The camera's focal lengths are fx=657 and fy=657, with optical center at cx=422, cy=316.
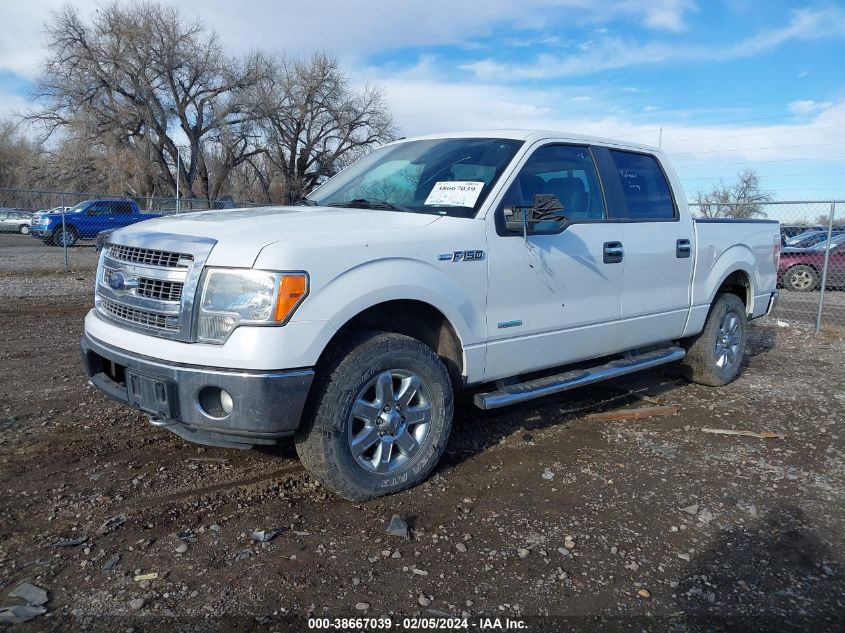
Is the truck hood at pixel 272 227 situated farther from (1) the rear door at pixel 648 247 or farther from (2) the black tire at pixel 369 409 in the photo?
(1) the rear door at pixel 648 247

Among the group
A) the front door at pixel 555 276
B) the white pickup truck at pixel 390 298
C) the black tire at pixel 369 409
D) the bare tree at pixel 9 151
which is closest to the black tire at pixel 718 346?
the white pickup truck at pixel 390 298

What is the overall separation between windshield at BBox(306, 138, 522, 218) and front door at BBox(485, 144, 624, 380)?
7.1 inches

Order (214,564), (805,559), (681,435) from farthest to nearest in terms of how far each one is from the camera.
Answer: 1. (681,435)
2. (805,559)
3. (214,564)

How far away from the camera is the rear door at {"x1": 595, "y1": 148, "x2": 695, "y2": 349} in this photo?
482 cm

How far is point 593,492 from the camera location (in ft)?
12.3

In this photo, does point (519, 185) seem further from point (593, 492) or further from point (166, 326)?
point (166, 326)

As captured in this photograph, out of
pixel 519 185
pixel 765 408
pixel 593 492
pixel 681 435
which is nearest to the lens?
pixel 593 492

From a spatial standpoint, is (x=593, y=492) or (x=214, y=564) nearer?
(x=214, y=564)

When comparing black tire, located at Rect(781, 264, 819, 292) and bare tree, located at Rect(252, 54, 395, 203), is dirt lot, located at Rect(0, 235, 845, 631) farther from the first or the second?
bare tree, located at Rect(252, 54, 395, 203)

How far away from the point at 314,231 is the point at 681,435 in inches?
124

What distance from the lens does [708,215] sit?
43.8ft

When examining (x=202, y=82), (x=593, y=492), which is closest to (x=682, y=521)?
(x=593, y=492)

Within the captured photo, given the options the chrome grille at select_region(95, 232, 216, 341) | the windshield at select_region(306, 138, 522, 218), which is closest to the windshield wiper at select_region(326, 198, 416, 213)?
the windshield at select_region(306, 138, 522, 218)

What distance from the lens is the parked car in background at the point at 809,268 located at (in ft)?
48.7
